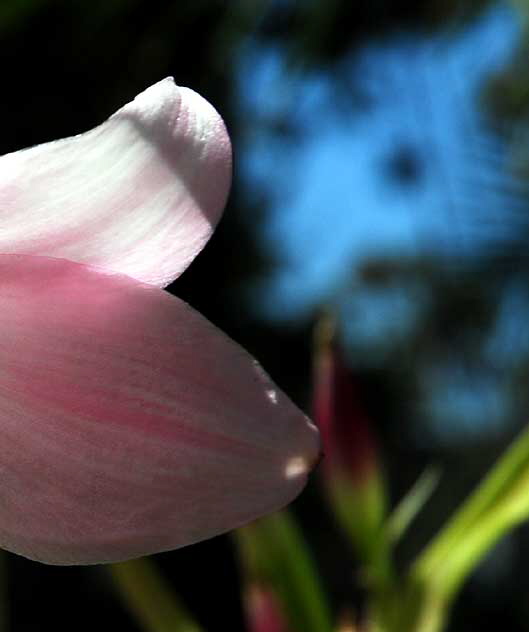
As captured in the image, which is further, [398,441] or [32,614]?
[398,441]

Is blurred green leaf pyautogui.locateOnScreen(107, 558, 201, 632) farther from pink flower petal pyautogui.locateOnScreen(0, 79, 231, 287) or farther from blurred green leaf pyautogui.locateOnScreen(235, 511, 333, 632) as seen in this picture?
pink flower petal pyautogui.locateOnScreen(0, 79, 231, 287)

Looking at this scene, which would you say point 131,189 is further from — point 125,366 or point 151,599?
point 151,599

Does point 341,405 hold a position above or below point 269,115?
above

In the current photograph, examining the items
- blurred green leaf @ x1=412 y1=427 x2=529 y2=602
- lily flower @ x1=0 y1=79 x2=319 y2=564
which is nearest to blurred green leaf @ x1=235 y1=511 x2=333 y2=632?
blurred green leaf @ x1=412 y1=427 x2=529 y2=602

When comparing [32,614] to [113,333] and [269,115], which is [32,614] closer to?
[269,115]

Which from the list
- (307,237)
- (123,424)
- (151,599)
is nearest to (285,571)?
(151,599)

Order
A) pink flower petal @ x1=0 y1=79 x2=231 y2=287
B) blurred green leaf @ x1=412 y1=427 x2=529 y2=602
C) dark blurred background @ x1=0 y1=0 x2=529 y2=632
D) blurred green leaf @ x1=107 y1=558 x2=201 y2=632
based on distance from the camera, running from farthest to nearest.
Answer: dark blurred background @ x1=0 y1=0 x2=529 y2=632 → blurred green leaf @ x1=107 y1=558 x2=201 y2=632 → blurred green leaf @ x1=412 y1=427 x2=529 y2=602 → pink flower petal @ x1=0 y1=79 x2=231 y2=287

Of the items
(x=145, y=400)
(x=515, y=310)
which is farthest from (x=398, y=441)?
(x=145, y=400)
